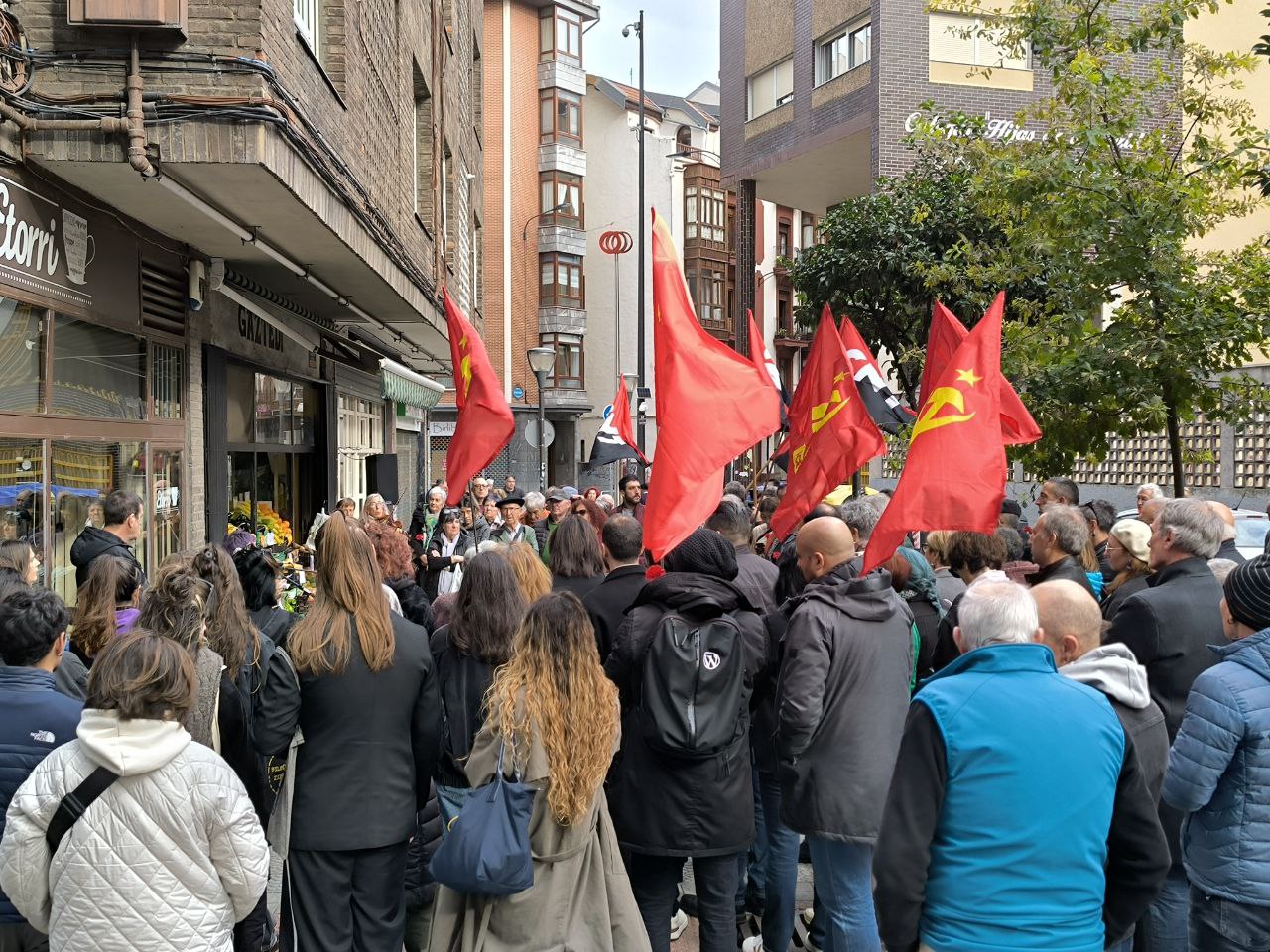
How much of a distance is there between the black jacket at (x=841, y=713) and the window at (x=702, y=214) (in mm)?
47613

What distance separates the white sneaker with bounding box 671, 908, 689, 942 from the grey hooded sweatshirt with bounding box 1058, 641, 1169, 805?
8.79ft

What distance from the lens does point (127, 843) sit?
3.28 meters

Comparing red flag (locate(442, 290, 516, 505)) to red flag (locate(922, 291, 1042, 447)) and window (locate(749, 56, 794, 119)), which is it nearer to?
red flag (locate(922, 291, 1042, 447))

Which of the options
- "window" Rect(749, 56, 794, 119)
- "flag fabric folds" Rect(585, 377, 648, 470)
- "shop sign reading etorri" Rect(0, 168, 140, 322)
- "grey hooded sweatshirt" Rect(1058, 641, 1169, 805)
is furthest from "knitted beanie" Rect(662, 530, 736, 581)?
"window" Rect(749, 56, 794, 119)

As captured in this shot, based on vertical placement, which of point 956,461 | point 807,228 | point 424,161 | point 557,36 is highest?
point 557,36

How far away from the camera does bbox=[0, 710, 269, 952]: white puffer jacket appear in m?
3.28

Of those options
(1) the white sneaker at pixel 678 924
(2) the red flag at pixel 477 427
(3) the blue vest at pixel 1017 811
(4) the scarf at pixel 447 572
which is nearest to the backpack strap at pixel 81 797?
(3) the blue vest at pixel 1017 811

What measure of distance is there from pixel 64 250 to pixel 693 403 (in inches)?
180

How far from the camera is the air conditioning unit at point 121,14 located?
722 centimetres

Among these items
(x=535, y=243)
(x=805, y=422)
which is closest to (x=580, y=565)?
(x=805, y=422)

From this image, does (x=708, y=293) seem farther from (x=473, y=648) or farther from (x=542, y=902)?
(x=542, y=902)

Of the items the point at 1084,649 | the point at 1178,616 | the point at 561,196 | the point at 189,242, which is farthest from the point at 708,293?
the point at 1084,649

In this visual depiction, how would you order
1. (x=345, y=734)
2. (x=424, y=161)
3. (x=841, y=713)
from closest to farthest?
(x=345, y=734) < (x=841, y=713) < (x=424, y=161)

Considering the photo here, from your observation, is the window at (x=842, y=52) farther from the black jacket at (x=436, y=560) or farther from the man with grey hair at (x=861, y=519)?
the man with grey hair at (x=861, y=519)
